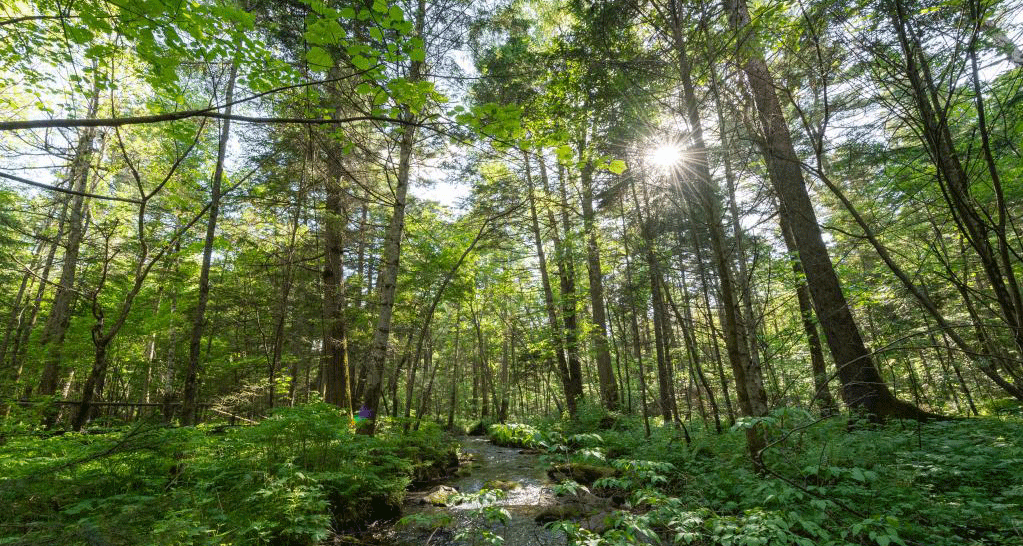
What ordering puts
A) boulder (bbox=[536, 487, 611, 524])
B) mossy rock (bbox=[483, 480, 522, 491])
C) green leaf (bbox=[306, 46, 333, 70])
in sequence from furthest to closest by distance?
mossy rock (bbox=[483, 480, 522, 491]) < boulder (bbox=[536, 487, 611, 524]) < green leaf (bbox=[306, 46, 333, 70])

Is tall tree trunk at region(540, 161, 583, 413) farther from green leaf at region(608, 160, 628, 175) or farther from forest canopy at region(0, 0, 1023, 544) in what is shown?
green leaf at region(608, 160, 628, 175)

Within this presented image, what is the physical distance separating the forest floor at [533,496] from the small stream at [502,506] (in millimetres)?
54

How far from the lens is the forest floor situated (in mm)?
2830

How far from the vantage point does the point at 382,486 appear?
5.61m

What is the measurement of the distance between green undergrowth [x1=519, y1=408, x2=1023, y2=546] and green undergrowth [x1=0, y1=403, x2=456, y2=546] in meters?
2.53

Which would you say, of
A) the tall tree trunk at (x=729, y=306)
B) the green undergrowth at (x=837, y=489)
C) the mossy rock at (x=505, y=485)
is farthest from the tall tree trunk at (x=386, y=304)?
the tall tree trunk at (x=729, y=306)

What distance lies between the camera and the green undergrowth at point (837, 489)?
2.85 meters

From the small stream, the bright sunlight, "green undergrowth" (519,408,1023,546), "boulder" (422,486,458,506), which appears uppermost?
the bright sunlight

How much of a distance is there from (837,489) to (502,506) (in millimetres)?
3312

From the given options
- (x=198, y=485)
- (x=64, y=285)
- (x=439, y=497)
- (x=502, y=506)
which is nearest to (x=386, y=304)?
(x=198, y=485)

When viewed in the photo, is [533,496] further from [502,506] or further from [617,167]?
[617,167]

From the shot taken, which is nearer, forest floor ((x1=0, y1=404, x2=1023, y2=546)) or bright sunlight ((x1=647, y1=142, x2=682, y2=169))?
forest floor ((x1=0, y1=404, x2=1023, y2=546))

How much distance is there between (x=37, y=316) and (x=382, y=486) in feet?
62.7

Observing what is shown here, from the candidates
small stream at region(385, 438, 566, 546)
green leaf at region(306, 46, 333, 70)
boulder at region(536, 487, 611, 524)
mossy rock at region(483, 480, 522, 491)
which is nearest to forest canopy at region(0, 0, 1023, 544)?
green leaf at region(306, 46, 333, 70)
